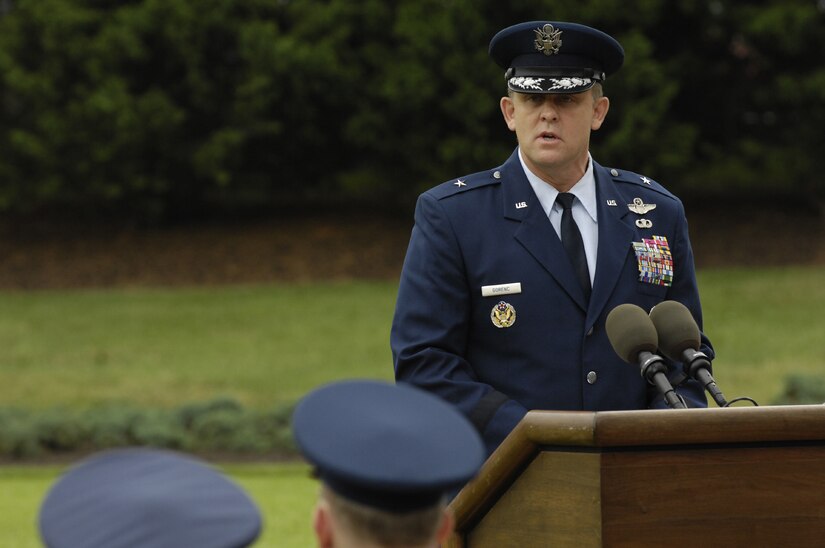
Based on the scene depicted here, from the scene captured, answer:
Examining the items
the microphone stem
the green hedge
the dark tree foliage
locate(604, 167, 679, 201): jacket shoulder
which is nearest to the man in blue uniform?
locate(604, 167, 679, 201): jacket shoulder

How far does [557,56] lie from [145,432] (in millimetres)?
8428

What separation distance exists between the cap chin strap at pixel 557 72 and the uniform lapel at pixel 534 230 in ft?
0.83

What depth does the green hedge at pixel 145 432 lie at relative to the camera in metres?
11.9

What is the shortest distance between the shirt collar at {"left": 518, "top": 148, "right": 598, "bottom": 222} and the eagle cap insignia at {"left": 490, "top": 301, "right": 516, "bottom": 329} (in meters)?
0.32

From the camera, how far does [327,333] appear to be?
18344 millimetres

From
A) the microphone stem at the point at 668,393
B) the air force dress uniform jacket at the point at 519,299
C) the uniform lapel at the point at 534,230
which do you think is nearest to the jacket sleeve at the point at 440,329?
the air force dress uniform jacket at the point at 519,299

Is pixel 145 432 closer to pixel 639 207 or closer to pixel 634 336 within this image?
pixel 639 207

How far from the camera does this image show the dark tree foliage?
811 inches

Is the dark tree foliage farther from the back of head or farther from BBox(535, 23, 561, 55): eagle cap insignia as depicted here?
the back of head

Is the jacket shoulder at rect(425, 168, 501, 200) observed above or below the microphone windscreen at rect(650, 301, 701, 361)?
above

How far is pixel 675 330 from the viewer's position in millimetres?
3414

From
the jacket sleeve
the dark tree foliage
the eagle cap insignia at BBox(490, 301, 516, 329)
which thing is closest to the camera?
the jacket sleeve

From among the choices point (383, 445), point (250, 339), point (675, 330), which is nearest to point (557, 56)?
point (675, 330)

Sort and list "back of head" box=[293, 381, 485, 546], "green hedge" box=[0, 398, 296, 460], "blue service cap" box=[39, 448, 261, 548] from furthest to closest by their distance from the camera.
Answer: "green hedge" box=[0, 398, 296, 460]
"back of head" box=[293, 381, 485, 546]
"blue service cap" box=[39, 448, 261, 548]
